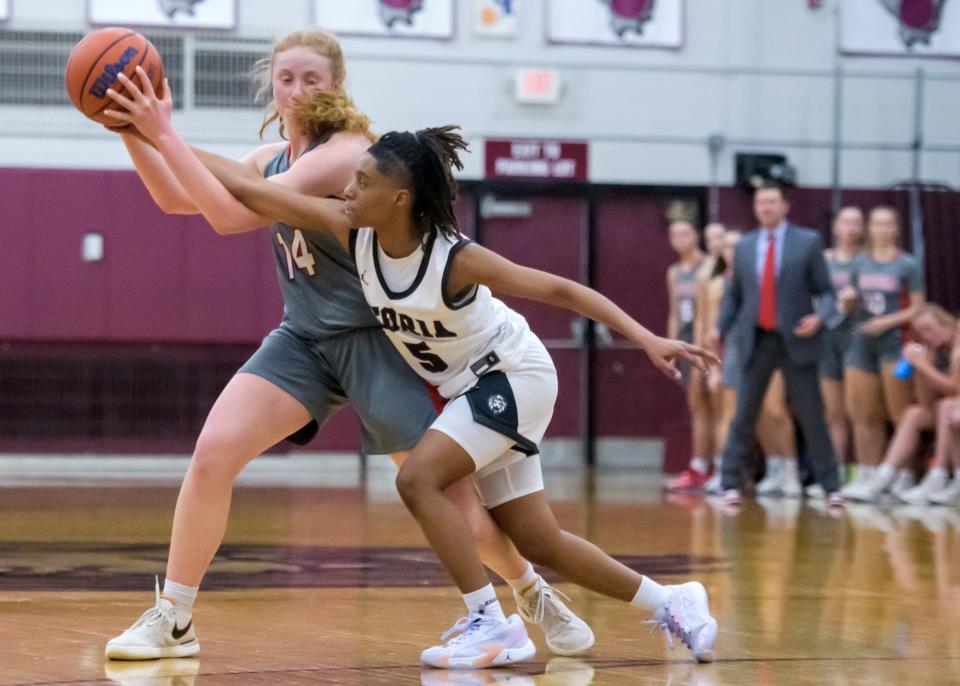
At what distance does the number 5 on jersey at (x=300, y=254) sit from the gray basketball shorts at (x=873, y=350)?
7073 mm

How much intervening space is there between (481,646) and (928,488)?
6716 millimetres

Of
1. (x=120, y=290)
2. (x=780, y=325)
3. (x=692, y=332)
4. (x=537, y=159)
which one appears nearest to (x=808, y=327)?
(x=780, y=325)

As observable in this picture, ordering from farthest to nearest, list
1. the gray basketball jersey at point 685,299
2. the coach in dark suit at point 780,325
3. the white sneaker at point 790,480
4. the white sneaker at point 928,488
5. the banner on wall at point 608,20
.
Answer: the banner on wall at point 608,20, the gray basketball jersey at point 685,299, the white sneaker at point 790,480, the white sneaker at point 928,488, the coach in dark suit at point 780,325

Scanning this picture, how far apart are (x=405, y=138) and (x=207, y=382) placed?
32.3 ft

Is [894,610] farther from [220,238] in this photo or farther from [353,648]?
[220,238]

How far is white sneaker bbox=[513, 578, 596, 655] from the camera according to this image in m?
3.94

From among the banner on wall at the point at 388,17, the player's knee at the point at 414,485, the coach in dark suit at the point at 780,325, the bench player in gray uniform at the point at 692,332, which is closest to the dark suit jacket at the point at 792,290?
the coach in dark suit at the point at 780,325

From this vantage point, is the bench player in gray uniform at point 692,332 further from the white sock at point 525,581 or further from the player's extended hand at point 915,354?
the white sock at point 525,581

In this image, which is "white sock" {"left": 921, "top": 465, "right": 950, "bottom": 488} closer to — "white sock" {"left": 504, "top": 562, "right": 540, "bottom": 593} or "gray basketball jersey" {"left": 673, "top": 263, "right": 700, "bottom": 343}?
"gray basketball jersey" {"left": 673, "top": 263, "right": 700, "bottom": 343}

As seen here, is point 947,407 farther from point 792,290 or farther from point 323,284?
point 323,284

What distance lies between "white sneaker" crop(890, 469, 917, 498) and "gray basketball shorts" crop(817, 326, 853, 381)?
106 cm

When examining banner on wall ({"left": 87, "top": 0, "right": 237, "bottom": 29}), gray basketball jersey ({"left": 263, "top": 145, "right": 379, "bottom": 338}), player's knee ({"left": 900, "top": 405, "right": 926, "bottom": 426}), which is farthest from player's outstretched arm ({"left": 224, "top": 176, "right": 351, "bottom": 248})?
banner on wall ({"left": 87, "top": 0, "right": 237, "bottom": 29})

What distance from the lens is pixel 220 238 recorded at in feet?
44.5

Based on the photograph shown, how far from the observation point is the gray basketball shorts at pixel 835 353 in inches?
436
